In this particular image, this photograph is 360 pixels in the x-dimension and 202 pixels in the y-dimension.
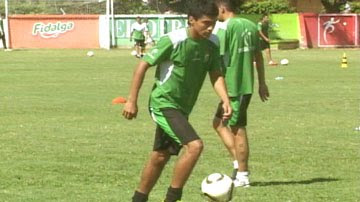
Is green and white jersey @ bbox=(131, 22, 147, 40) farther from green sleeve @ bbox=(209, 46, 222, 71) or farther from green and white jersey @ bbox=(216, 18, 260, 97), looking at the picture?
green sleeve @ bbox=(209, 46, 222, 71)

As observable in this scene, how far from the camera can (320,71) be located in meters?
32.0

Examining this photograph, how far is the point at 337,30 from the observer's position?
53.9 metres

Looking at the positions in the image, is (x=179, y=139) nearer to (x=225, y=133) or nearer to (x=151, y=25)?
(x=225, y=133)

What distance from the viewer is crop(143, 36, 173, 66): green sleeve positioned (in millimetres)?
8234

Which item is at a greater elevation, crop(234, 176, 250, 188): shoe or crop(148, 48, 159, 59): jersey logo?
crop(148, 48, 159, 59): jersey logo

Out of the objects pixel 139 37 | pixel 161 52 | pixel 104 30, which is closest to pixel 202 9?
pixel 161 52

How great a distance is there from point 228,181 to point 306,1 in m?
68.7

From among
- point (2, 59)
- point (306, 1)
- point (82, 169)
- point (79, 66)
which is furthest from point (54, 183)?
point (306, 1)

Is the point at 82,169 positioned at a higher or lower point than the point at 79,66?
higher

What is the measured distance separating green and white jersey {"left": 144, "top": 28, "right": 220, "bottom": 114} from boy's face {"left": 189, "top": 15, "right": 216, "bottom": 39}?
0.35 ft

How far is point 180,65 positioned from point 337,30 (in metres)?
46.5

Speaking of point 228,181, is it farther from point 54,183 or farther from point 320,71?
point 320,71

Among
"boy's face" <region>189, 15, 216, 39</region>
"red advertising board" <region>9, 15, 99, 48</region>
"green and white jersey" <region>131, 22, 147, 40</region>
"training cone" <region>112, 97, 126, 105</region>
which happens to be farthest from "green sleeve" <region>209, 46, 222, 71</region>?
"red advertising board" <region>9, 15, 99, 48</region>

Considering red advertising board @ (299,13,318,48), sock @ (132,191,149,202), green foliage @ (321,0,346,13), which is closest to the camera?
sock @ (132,191,149,202)
